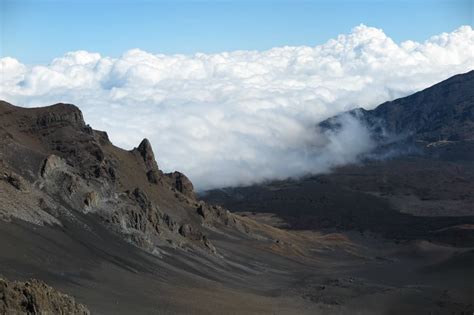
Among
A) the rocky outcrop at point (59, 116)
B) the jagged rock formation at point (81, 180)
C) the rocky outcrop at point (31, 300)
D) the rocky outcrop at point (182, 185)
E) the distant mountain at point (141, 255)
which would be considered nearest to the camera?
the rocky outcrop at point (31, 300)

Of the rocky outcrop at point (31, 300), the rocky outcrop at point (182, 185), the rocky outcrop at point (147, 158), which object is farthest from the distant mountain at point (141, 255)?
the rocky outcrop at point (182, 185)

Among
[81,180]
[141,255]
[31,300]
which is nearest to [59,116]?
[81,180]

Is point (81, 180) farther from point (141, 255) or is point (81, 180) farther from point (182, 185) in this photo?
point (182, 185)

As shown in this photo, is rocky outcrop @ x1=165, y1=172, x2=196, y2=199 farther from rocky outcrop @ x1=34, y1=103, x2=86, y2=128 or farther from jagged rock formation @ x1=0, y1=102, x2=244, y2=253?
rocky outcrop @ x1=34, y1=103, x2=86, y2=128

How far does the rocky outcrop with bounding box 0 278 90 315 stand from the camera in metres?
48.7

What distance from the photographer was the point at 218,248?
13412 cm

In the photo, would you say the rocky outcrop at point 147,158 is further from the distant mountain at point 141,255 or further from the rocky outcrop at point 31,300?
the rocky outcrop at point 31,300

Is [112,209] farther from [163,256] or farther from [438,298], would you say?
[438,298]

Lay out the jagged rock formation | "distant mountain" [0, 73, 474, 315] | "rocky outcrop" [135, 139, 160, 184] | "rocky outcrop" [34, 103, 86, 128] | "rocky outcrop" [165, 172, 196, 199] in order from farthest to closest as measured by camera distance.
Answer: "rocky outcrop" [165, 172, 196, 199], "rocky outcrop" [135, 139, 160, 184], "rocky outcrop" [34, 103, 86, 128], the jagged rock formation, "distant mountain" [0, 73, 474, 315]

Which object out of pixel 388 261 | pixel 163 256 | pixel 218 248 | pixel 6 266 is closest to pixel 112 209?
pixel 163 256

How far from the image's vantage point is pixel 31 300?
1977 inches

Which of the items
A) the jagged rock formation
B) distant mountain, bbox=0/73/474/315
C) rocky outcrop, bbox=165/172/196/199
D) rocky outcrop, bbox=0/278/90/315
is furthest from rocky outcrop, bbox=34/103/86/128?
rocky outcrop, bbox=0/278/90/315

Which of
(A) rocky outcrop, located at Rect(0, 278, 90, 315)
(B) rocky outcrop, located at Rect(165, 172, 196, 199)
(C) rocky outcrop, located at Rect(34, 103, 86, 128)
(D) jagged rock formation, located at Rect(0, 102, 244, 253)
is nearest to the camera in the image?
(A) rocky outcrop, located at Rect(0, 278, 90, 315)

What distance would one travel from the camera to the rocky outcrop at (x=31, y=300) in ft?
160
